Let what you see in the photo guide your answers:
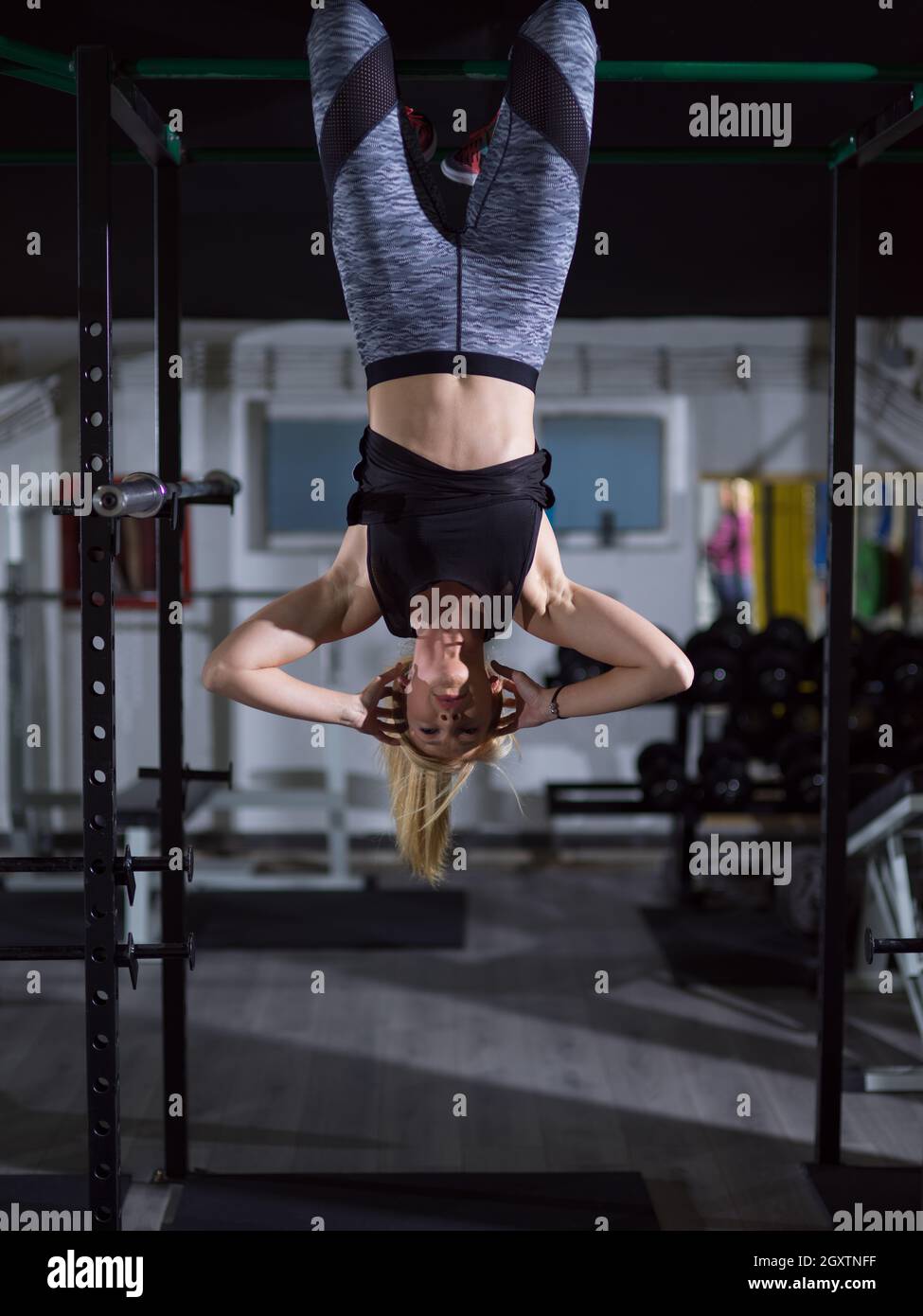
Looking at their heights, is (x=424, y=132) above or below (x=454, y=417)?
above

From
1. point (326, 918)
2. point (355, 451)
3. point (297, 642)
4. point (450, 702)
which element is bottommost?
point (326, 918)

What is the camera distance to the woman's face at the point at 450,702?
223 centimetres

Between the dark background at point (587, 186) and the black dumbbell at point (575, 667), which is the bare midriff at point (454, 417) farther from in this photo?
the black dumbbell at point (575, 667)

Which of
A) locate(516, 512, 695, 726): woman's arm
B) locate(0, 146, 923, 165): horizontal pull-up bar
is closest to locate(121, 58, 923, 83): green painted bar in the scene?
locate(0, 146, 923, 165): horizontal pull-up bar

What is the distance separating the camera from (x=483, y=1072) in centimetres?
391

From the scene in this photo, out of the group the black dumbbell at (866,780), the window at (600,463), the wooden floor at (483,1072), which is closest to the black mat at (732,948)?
the wooden floor at (483,1072)

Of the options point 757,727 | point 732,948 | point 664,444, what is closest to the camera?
point 732,948

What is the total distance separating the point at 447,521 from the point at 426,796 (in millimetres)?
657

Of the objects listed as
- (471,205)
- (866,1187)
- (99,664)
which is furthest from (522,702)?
(866,1187)

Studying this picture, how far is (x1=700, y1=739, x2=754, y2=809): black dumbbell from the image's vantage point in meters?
5.19

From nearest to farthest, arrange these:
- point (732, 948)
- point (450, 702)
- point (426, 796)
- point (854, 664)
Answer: point (450, 702)
point (426, 796)
point (732, 948)
point (854, 664)

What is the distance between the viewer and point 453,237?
7.03 ft

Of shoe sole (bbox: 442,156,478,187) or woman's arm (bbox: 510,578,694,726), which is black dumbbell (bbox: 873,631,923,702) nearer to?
woman's arm (bbox: 510,578,694,726)

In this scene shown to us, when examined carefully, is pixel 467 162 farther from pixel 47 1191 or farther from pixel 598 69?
pixel 47 1191
